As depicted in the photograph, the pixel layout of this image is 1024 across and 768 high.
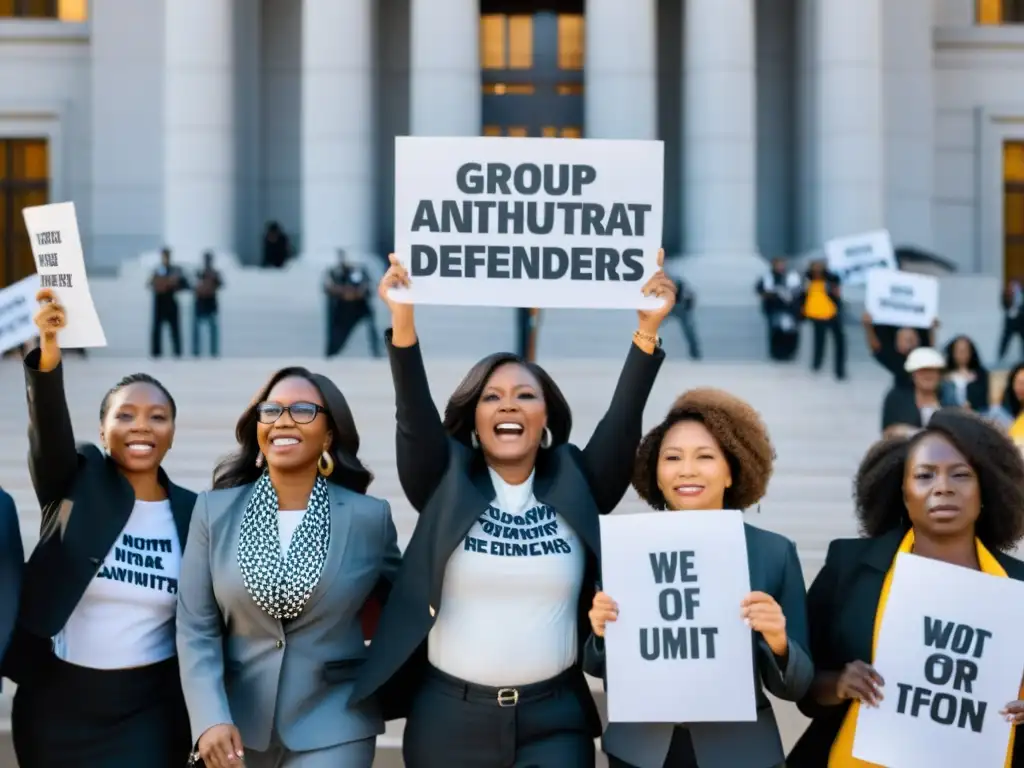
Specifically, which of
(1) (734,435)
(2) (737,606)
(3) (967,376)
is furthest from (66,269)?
(3) (967,376)

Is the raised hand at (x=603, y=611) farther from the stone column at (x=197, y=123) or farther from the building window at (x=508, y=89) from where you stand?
the building window at (x=508, y=89)

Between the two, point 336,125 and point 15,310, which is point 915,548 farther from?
point 336,125

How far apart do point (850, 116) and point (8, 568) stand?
25.7 m

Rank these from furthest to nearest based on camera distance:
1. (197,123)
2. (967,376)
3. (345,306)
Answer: (197,123) < (345,306) < (967,376)

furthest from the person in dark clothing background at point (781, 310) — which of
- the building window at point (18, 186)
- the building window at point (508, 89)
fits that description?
the building window at point (18, 186)

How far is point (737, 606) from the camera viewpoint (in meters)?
4.50

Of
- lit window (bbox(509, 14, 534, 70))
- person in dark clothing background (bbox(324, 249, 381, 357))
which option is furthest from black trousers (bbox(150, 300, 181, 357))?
lit window (bbox(509, 14, 534, 70))

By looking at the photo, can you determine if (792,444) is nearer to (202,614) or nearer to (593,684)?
(593,684)

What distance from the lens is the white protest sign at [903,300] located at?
16.0 meters

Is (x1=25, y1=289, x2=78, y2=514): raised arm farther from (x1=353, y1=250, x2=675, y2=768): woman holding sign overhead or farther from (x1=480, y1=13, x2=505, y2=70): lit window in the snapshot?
(x1=480, y1=13, x2=505, y2=70): lit window

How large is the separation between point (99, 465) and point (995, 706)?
3.07 m

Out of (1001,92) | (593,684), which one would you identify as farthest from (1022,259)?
(593,684)

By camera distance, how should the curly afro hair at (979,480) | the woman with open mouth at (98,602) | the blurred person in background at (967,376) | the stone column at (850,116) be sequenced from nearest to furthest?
the curly afro hair at (979,480) → the woman with open mouth at (98,602) → the blurred person in background at (967,376) → the stone column at (850,116)

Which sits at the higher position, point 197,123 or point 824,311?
point 197,123
